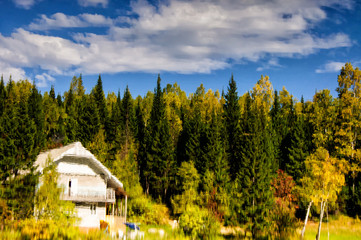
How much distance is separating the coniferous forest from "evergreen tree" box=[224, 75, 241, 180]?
208 mm

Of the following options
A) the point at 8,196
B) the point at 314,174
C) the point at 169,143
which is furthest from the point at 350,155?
the point at 8,196

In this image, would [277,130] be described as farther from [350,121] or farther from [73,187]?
[73,187]

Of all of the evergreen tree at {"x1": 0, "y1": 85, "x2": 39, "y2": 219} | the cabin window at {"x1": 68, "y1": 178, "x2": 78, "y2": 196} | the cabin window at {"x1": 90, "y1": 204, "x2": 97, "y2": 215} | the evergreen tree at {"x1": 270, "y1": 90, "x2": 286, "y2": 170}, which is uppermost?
the evergreen tree at {"x1": 270, "y1": 90, "x2": 286, "y2": 170}

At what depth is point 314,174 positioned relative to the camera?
115 ft

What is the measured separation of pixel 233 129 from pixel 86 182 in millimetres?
33223

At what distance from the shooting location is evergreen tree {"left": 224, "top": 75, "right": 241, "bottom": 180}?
185 feet

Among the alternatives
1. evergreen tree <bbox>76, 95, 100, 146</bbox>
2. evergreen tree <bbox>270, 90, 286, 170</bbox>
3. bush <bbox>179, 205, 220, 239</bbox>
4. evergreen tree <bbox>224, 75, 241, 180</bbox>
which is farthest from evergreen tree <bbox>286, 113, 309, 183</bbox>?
evergreen tree <bbox>76, 95, 100, 146</bbox>

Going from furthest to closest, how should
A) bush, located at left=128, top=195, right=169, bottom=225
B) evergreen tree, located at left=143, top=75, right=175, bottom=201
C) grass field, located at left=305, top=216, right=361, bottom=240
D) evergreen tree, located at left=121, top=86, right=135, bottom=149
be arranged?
evergreen tree, located at left=121, top=86, right=135, bottom=149, evergreen tree, located at left=143, top=75, right=175, bottom=201, bush, located at left=128, top=195, right=169, bottom=225, grass field, located at left=305, top=216, right=361, bottom=240

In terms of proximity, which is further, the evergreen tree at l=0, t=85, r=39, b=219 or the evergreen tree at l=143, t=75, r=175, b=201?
the evergreen tree at l=143, t=75, r=175, b=201

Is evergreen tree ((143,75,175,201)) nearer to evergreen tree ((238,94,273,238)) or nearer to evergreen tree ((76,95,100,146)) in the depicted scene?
evergreen tree ((76,95,100,146))

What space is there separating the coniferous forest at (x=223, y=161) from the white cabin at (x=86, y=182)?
4.55m

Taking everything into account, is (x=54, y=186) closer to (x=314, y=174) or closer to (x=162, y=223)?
(x=162, y=223)

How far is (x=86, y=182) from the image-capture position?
36.6 meters

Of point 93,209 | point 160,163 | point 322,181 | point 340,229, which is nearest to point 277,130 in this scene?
point 160,163
